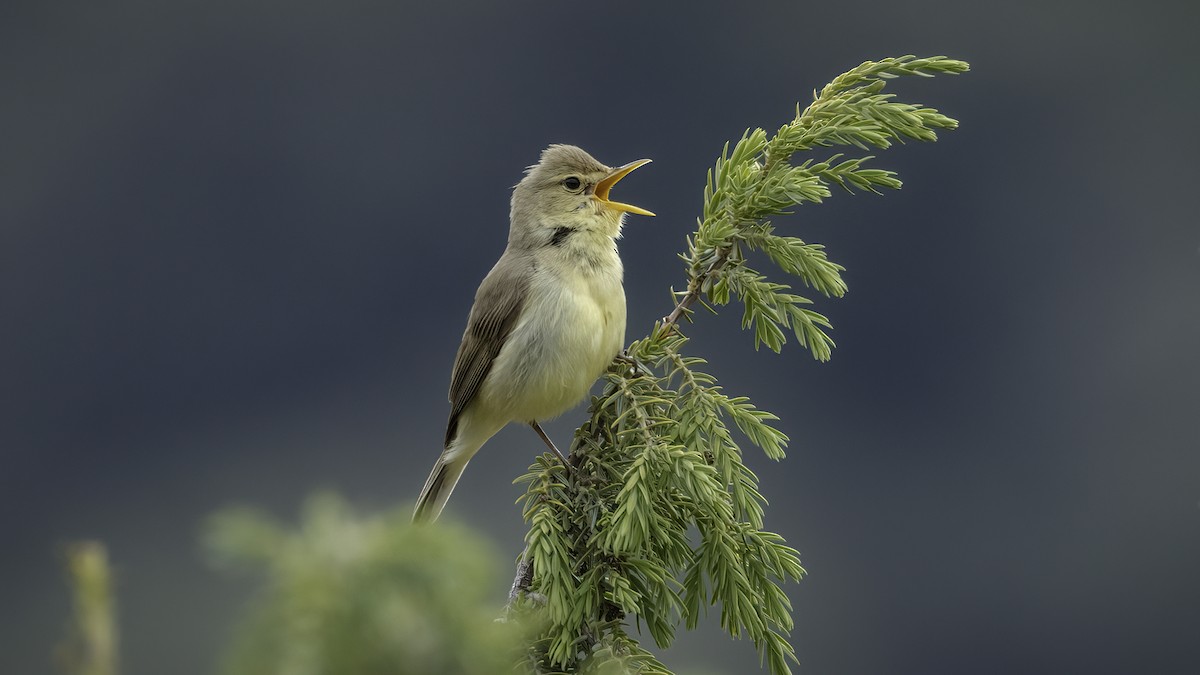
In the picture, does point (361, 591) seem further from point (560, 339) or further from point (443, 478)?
point (443, 478)

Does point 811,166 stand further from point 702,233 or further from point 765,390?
point 765,390

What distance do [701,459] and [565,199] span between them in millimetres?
2291

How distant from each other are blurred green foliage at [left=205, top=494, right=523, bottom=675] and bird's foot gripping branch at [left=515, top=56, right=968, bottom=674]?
1.12m

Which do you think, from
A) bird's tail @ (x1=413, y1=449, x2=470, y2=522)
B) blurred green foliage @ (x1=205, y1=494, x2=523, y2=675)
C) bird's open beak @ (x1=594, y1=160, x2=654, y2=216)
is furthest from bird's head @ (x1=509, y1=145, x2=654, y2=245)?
blurred green foliage @ (x1=205, y1=494, x2=523, y2=675)

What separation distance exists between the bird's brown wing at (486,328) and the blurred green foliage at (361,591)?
3402 millimetres

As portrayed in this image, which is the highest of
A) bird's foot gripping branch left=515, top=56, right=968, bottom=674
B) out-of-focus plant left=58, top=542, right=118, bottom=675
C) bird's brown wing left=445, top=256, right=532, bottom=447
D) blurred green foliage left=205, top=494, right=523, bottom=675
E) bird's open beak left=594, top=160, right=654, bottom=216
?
bird's open beak left=594, top=160, right=654, bottom=216

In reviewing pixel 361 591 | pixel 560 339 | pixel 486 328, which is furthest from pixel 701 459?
pixel 486 328

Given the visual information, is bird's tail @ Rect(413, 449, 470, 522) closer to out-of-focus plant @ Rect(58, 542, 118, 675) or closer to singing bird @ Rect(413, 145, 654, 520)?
singing bird @ Rect(413, 145, 654, 520)

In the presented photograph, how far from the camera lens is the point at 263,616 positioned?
2.31ft

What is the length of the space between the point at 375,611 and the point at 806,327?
73.3 inches

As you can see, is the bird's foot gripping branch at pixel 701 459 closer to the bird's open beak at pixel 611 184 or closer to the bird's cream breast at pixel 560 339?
the bird's cream breast at pixel 560 339

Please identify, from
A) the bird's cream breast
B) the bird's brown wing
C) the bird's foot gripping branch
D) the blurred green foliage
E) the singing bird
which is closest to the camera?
the blurred green foliage

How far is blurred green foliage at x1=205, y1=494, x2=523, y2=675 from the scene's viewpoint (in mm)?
708

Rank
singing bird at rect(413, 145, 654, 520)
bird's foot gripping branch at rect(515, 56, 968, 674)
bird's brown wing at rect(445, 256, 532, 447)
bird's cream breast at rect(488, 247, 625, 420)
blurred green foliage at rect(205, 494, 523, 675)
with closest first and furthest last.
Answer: blurred green foliage at rect(205, 494, 523, 675) → bird's foot gripping branch at rect(515, 56, 968, 674) → bird's cream breast at rect(488, 247, 625, 420) → singing bird at rect(413, 145, 654, 520) → bird's brown wing at rect(445, 256, 532, 447)
